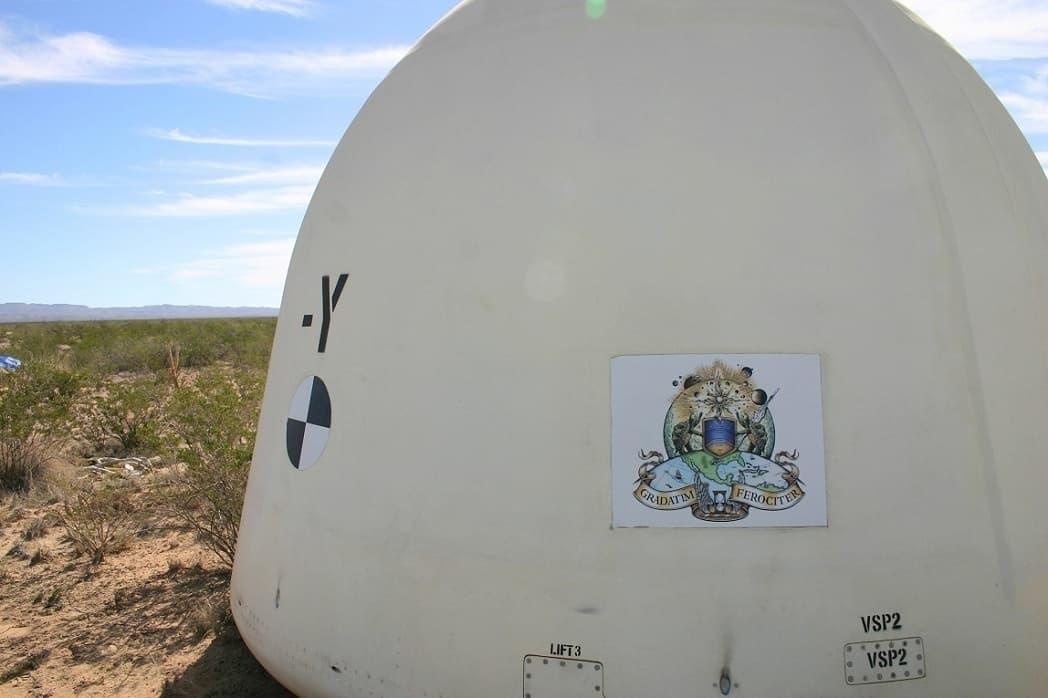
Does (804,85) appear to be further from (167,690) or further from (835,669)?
(167,690)

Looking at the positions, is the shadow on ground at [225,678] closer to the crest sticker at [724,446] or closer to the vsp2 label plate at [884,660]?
the crest sticker at [724,446]

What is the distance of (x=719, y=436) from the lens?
282 cm

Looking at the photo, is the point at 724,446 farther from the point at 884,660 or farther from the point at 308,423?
the point at 308,423

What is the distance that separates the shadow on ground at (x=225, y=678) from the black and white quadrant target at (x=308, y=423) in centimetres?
190

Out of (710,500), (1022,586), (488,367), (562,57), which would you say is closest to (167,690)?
(488,367)

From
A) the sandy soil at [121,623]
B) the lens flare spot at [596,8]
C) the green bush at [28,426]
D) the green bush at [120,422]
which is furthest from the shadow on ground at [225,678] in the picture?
the green bush at [120,422]

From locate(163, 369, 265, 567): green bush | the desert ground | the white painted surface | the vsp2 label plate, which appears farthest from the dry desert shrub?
the vsp2 label plate

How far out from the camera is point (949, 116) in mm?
3279

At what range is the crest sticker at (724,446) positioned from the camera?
2818 mm

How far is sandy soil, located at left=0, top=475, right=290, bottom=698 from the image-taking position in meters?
4.92

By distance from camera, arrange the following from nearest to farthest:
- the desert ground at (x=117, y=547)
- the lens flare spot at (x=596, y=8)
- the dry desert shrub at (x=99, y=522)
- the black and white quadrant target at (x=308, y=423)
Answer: the lens flare spot at (x=596, y=8) → the black and white quadrant target at (x=308, y=423) → the desert ground at (x=117, y=547) → the dry desert shrub at (x=99, y=522)

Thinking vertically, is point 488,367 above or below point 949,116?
below

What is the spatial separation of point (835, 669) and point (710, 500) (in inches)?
31.5

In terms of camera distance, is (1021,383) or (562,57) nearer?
(1021,383)
